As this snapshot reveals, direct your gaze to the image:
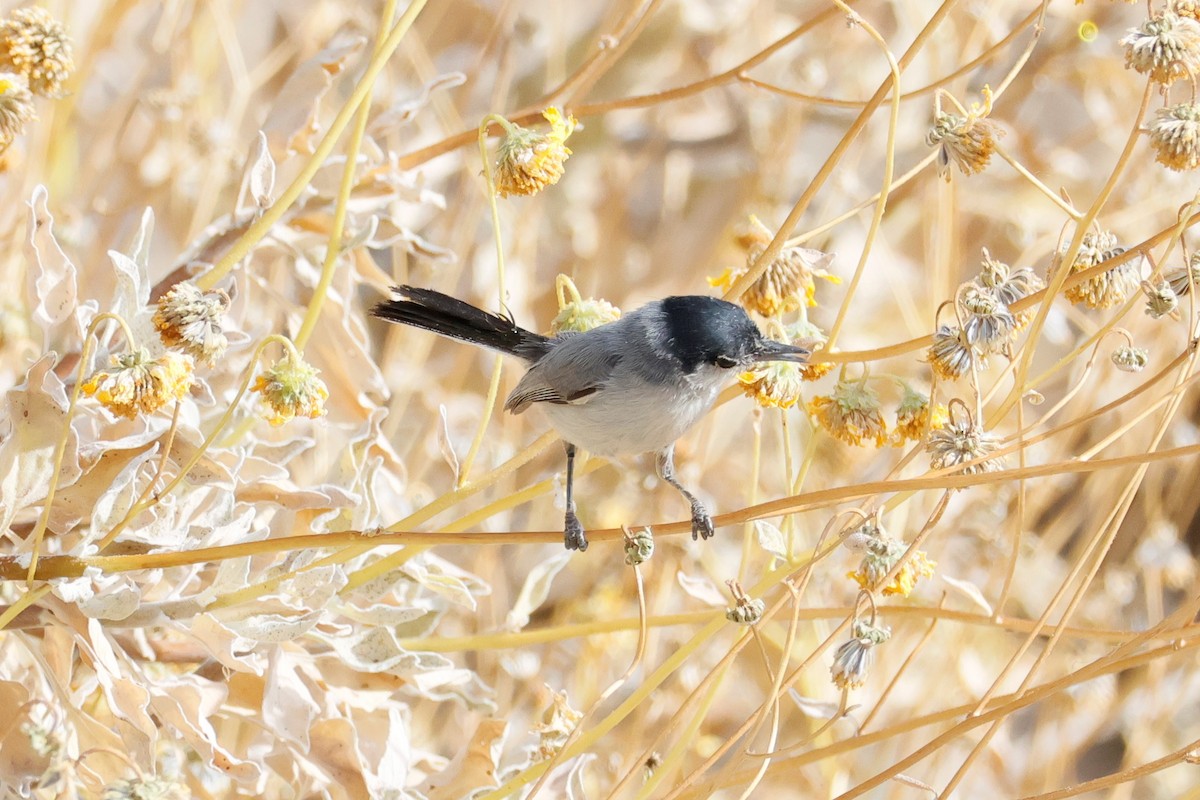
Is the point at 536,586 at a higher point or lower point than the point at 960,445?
lower

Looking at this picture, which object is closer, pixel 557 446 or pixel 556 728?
pixel 556 728

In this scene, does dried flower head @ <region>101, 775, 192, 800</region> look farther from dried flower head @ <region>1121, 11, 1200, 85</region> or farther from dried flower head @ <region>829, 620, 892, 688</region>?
dried flower head @ <region>1121, 11, 1200, 85</region>

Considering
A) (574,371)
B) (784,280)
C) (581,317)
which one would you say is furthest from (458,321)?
(784,280)

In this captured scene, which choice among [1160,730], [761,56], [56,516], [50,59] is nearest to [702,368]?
[761,56]

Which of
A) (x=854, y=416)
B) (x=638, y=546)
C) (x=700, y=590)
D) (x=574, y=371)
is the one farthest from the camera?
(x=574, y=371)

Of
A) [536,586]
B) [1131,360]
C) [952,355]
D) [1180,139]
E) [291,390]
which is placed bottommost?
[536,586]

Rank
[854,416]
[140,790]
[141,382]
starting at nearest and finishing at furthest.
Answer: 1. [140,790]
2. [141,382]
3. [854,416]

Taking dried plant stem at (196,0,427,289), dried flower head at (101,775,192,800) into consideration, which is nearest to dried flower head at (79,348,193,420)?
dried plant stem at (196,0,427,289)

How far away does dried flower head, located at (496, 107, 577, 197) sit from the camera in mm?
1563

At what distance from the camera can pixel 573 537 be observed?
160cm

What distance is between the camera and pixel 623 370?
1.93 meters

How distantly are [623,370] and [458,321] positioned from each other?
0.33 metres

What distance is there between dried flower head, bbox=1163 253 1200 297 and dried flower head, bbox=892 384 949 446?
346mm

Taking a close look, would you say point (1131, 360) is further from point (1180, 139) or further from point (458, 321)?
point (458, 321)
